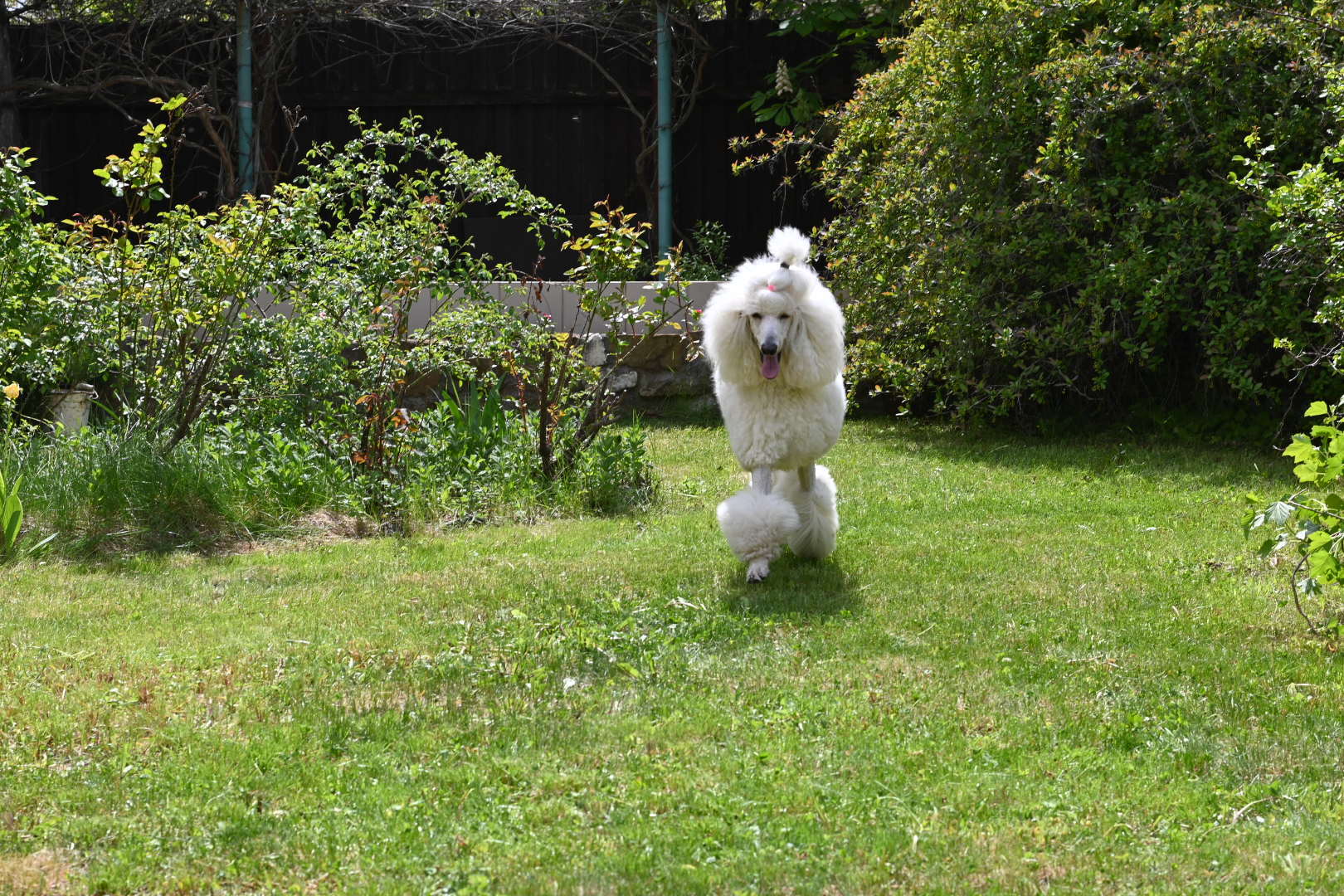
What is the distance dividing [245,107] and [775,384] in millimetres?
9020

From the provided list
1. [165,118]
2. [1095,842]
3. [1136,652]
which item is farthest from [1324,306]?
[165,118]

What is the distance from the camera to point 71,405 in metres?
8.13

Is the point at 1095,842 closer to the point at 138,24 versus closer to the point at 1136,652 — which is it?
the point at 1136,652

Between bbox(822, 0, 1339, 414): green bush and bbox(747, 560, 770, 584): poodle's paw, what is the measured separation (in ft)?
14.4

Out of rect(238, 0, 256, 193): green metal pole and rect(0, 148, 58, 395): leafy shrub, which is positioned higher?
rect(238, 0, 256, 193): green metal pole

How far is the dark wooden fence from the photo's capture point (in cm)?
1450

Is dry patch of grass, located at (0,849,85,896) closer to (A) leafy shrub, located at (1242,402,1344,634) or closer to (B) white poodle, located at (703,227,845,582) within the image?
(B) white poodle, located at (703,227,845,582)

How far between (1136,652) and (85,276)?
6.02 meters

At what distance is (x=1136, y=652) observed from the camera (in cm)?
498

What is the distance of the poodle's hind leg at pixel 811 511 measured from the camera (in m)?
6.55

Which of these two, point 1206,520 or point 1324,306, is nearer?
point 1324,306

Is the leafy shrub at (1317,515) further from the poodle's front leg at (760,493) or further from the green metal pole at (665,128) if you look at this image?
the green metal pole at (665,128)

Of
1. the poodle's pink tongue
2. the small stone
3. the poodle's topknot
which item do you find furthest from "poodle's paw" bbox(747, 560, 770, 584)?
the small stone

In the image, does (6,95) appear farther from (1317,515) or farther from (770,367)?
(1317,515)
